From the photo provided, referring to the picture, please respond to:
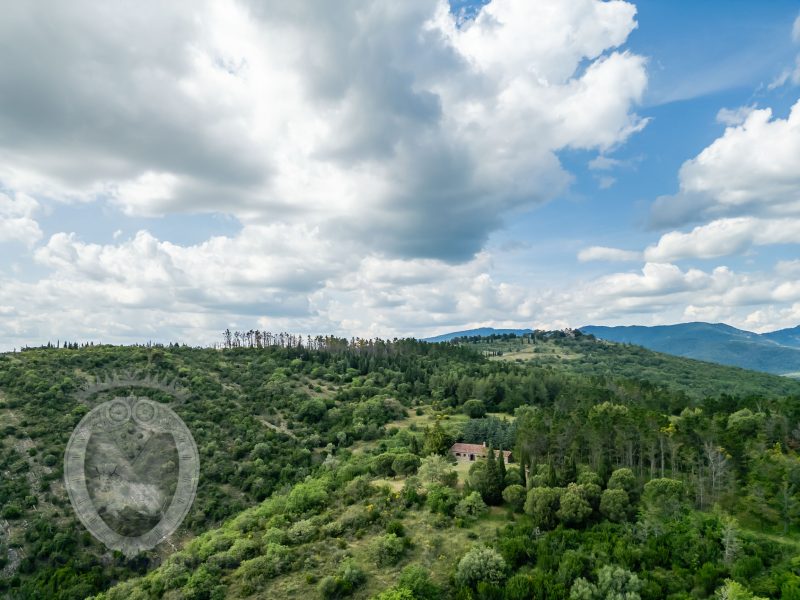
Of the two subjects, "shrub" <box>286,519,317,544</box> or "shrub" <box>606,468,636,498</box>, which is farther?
"shrub" <box>286,519,317,544</box>

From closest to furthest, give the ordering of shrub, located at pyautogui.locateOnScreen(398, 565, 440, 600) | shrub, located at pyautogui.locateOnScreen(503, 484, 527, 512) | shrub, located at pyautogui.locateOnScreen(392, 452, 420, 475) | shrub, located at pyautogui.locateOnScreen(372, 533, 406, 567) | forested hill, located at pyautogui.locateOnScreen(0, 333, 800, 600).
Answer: shrub, located at pyautogui.locateOnScreen(398, 565, 440, 600), forested hill, located at pyautogui.locateOnScreen(0, 333, 800, 600), shrub, located at pyautogui.locateOnScreen(372, 533, 406, 567), shrub, located at pyautogui.locateOnScreen(503, 484, 527, 512), shrub, located at pyautogui.locateOnScreen(392, 452, 420, 475)

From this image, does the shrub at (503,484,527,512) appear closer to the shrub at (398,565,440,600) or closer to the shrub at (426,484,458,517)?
the shrub at (426,484,458,517)

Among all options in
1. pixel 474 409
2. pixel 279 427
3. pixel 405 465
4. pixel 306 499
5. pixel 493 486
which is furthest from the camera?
pixel 474 409

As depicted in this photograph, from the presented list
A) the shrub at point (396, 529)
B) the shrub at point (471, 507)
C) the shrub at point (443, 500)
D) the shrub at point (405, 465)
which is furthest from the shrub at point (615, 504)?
the shrub at point (405, 465)

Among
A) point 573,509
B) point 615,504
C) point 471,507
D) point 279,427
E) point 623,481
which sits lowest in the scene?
point 471,507

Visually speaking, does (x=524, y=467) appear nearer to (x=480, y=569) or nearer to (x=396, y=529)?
(x=396, y=529)

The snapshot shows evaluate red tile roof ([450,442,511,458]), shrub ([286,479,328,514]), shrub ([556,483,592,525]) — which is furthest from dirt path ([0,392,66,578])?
shrub ([556,483,592,525])

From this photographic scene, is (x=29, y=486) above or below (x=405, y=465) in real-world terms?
below

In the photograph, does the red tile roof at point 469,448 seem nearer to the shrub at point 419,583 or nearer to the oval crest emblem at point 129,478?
the shrub at point 419,583

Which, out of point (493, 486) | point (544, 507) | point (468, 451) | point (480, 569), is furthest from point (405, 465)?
point (480, 569)

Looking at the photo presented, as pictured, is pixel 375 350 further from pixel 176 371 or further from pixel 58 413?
pixel 58 413
